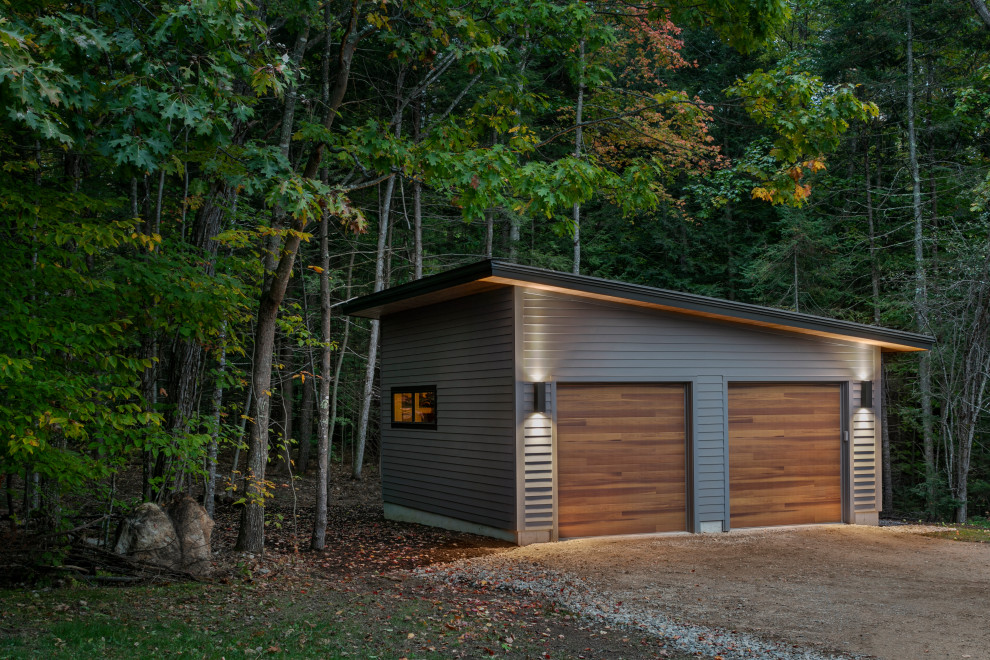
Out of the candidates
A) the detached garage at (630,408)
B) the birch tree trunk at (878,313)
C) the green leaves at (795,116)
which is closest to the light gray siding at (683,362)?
the detached garage at (630,408)

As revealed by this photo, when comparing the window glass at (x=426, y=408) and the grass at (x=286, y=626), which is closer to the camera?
the grass at (x=286, y=626)

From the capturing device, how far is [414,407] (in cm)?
1169

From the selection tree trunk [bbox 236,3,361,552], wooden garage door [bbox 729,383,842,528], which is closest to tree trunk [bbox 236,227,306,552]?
tree trunk [bbox 236,3,361,552]

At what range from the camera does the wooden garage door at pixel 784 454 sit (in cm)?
1031

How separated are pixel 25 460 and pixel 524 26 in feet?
22.0

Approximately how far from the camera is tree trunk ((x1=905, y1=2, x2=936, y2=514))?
14195 millimetres

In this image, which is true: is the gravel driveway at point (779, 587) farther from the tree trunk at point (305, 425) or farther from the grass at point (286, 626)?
the tree trunk at point (305, 425)

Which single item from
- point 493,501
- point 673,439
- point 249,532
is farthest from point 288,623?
point 673,439

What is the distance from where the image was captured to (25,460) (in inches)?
227

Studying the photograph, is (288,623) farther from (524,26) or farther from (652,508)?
(524,26)

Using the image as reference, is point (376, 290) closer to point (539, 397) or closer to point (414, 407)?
point (414, 407)

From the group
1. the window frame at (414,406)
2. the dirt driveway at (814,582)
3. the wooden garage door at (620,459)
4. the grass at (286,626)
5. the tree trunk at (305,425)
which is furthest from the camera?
the tree trunk at (305,425)

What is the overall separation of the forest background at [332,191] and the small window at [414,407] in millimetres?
1347

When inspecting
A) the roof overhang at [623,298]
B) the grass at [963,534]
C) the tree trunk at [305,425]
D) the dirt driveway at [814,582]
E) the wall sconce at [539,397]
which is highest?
the roof overhang at [623,298]
